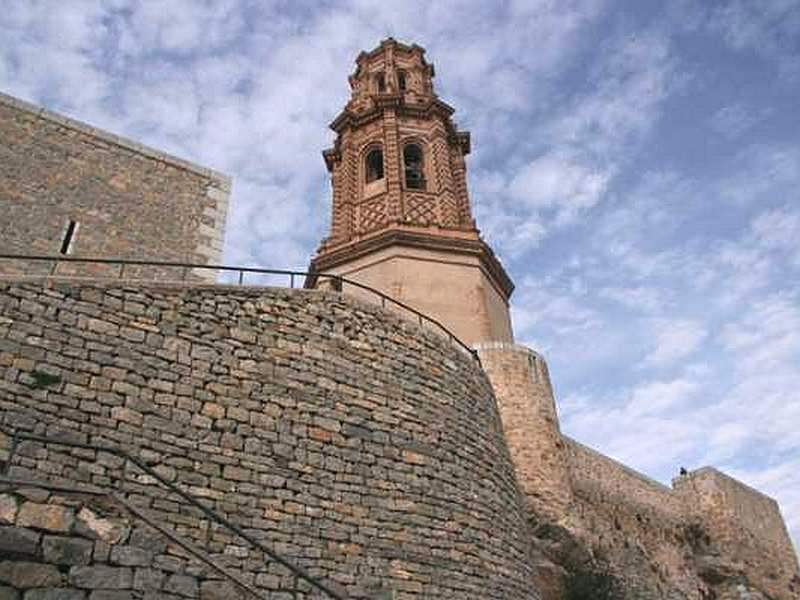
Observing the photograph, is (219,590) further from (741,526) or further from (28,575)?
(741,526)

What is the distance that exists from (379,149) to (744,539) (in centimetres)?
1847

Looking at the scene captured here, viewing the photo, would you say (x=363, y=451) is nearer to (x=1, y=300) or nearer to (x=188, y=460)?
(x=188, y=460)

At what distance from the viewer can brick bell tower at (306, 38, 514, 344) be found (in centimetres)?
1930

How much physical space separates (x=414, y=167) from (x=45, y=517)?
19863mm

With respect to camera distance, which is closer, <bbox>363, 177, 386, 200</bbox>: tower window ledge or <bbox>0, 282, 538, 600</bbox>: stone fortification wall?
<bbox>0, 282, 538, 600</bbox>: stone fortification wall

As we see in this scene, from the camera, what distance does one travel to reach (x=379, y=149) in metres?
24.0

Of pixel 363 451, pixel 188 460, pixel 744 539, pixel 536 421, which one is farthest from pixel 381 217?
pixel 744 539

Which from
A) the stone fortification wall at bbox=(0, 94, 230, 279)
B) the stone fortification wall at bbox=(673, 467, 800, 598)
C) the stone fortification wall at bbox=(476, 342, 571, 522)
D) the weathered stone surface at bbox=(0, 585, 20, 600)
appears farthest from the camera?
the stone fortification wall at bbox=(673, 467, 800, 598)

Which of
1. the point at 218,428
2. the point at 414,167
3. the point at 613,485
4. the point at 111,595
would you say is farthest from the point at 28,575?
the point at 414,167

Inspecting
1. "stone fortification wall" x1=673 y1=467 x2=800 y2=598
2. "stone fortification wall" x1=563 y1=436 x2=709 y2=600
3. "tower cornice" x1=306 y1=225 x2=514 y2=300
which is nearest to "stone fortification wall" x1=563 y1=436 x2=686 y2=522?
"stone fortification wall" x1=563 y1=436 x2=709 y2=600

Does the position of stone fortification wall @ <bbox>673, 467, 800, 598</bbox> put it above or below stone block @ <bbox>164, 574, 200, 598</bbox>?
above

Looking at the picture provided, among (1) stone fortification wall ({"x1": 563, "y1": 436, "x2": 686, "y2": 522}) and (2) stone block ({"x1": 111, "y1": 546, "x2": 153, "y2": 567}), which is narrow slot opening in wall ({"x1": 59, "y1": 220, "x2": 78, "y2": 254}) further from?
(1) stone fortification wall ({"x1": 563, "y1": 436, "x2": 686, "y2": 522})

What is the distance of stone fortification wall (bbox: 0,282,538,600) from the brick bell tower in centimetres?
732

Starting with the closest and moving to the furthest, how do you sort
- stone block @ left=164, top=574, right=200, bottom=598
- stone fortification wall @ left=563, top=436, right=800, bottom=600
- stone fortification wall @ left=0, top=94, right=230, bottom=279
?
stone block @ left=164, top=574, right=200, bottom=598, stone fortification wall @ left=0, top=94, right=230, bottom=279, stone fortification wall @ left=563, top=436, right=800, bottom=600
